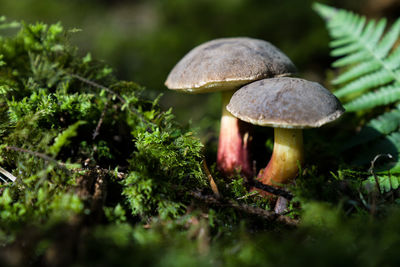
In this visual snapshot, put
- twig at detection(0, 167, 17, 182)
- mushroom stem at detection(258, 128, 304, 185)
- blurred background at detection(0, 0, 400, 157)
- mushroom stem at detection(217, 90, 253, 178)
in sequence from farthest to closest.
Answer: blurred background at detection(0, 0, 400, 157), mushroom stem at detection(217, 90, 253, 178), mushroom stem at detection(258, 128, 304, 185), twig at detection(0, 167, 17, 182)

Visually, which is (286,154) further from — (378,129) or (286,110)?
(378,129)

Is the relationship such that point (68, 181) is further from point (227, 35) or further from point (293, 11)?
point (293, 11)

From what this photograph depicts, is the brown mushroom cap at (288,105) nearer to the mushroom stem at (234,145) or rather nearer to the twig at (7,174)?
the mushroom stem at (234,145)

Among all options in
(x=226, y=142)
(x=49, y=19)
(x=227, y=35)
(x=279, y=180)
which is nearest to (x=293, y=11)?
(x=227, y=35)

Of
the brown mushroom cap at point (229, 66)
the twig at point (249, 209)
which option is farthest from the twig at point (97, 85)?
the twig at point (249, 209)

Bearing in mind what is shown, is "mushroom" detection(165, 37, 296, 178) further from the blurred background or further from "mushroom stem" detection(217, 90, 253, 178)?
the blurred background

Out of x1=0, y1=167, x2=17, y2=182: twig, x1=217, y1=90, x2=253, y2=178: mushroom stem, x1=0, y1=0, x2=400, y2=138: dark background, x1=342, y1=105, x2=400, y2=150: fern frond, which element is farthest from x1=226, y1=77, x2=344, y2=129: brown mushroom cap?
x1=0, y1=0, x2=400, y2=138: dark background
